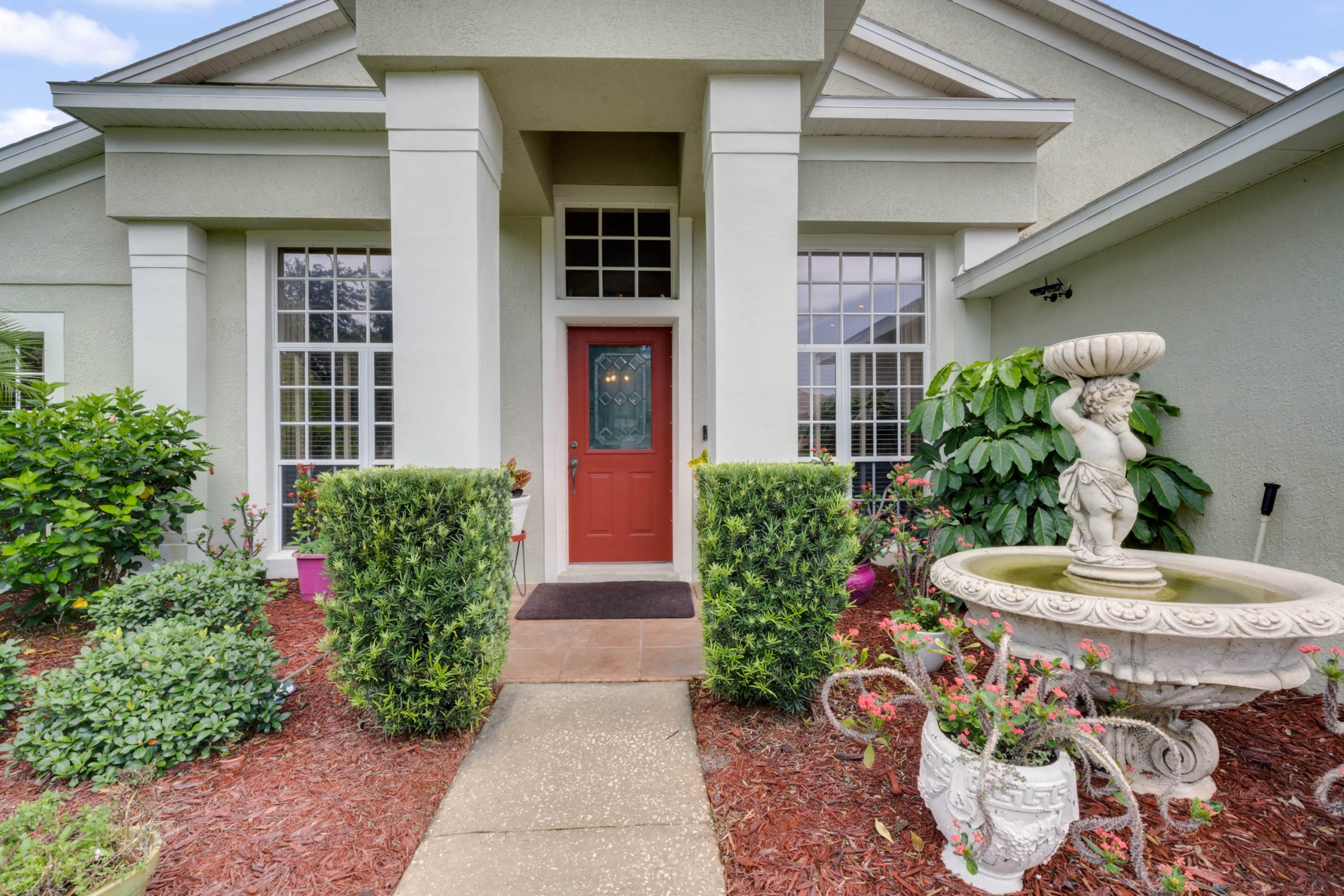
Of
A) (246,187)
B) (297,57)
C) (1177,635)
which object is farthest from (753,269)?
(297,57)

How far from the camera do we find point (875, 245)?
4.52 m

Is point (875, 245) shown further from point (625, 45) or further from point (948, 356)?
point (625, 45)

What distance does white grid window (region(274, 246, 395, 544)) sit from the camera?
14.6ft

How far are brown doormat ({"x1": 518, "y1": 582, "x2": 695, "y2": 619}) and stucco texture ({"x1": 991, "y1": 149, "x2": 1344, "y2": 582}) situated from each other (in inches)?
118

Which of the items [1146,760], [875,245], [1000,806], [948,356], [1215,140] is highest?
[875,245]

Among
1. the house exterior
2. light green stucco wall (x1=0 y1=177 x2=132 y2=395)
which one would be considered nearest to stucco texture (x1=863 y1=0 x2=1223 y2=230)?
the house exterior

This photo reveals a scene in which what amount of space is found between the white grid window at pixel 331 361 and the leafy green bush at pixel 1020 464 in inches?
164

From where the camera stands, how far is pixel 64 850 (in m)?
1.33

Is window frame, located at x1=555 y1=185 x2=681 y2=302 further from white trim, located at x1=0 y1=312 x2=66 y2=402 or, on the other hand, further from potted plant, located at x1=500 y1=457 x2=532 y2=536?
white trim, located at x1=0 y1=312 x2=66 y2=402

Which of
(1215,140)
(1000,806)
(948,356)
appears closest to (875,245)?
(948,356)

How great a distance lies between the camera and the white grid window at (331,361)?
444 centimetres

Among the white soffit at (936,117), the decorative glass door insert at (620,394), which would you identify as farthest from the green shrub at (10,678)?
the white soffit at (936,117)

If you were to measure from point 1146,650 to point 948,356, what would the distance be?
3237mm

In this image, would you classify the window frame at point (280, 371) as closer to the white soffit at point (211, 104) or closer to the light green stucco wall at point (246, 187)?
the light green stucco wall at point (246, 187)
